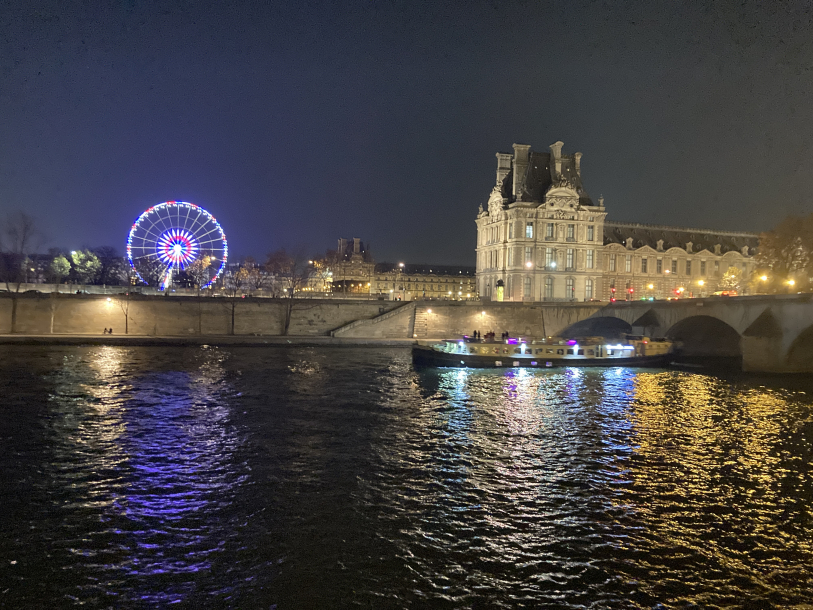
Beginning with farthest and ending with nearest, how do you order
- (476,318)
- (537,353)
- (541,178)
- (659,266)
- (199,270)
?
(199,270) < (659,266) < (541,178) < (476,318) < (537,353)

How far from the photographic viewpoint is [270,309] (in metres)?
74.8

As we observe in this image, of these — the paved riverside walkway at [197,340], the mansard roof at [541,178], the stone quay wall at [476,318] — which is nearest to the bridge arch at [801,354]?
the stone quay wall at [476,318]

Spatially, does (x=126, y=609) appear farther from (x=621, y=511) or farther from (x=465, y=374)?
(x=465, y=374)

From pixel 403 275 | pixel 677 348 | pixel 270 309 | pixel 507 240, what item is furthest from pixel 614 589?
pixel 403 275

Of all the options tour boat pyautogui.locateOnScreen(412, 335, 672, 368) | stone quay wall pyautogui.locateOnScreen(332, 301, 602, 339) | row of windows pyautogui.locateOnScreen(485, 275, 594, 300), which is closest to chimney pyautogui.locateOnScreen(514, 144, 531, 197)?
row of windows pyautogui.locateOnScreen(485, 275, 594, 300)

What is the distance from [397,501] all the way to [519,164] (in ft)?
270

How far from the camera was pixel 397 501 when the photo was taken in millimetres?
18125

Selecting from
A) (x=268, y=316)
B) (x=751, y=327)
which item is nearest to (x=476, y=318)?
(x=268, y=316)

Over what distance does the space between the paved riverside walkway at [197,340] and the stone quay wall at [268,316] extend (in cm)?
317

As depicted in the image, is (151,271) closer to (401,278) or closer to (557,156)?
(557,156)

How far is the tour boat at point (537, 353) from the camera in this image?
174 feet

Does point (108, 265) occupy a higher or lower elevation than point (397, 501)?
higher

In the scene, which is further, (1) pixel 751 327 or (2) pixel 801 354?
(1) pixel 751 327

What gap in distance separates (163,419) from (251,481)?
10.7 m
